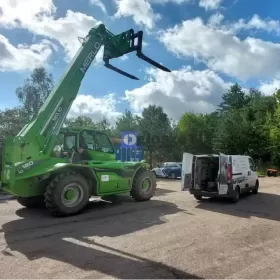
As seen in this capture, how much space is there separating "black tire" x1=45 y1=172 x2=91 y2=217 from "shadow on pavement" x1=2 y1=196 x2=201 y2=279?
0.29 metres

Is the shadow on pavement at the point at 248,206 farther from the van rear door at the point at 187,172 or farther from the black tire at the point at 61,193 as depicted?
the black tire at the point at 61,193

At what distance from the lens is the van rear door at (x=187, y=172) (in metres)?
12.0

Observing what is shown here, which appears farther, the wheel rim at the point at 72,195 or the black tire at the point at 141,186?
the black tire at the point at 141,186

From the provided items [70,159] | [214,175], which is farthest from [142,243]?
[214,175]

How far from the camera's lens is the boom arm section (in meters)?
8.96

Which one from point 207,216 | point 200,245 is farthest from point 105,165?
point 200,245

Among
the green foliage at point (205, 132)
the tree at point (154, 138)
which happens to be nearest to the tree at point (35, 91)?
the green foliage at point (205, 132)

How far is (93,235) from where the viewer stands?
6.99 meters

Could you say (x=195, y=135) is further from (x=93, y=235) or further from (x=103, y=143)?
(x=93, y=235)

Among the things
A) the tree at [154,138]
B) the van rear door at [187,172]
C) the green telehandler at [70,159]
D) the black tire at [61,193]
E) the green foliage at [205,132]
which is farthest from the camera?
the tree at [154,138]

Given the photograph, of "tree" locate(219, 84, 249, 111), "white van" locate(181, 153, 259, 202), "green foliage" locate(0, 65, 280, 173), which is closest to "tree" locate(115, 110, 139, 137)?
"green foliage" locate(0, 65, 280, 173)

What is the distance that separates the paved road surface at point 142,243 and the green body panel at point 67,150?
3.05ft

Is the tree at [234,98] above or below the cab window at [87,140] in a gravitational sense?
above

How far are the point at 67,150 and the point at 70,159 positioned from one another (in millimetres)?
578
